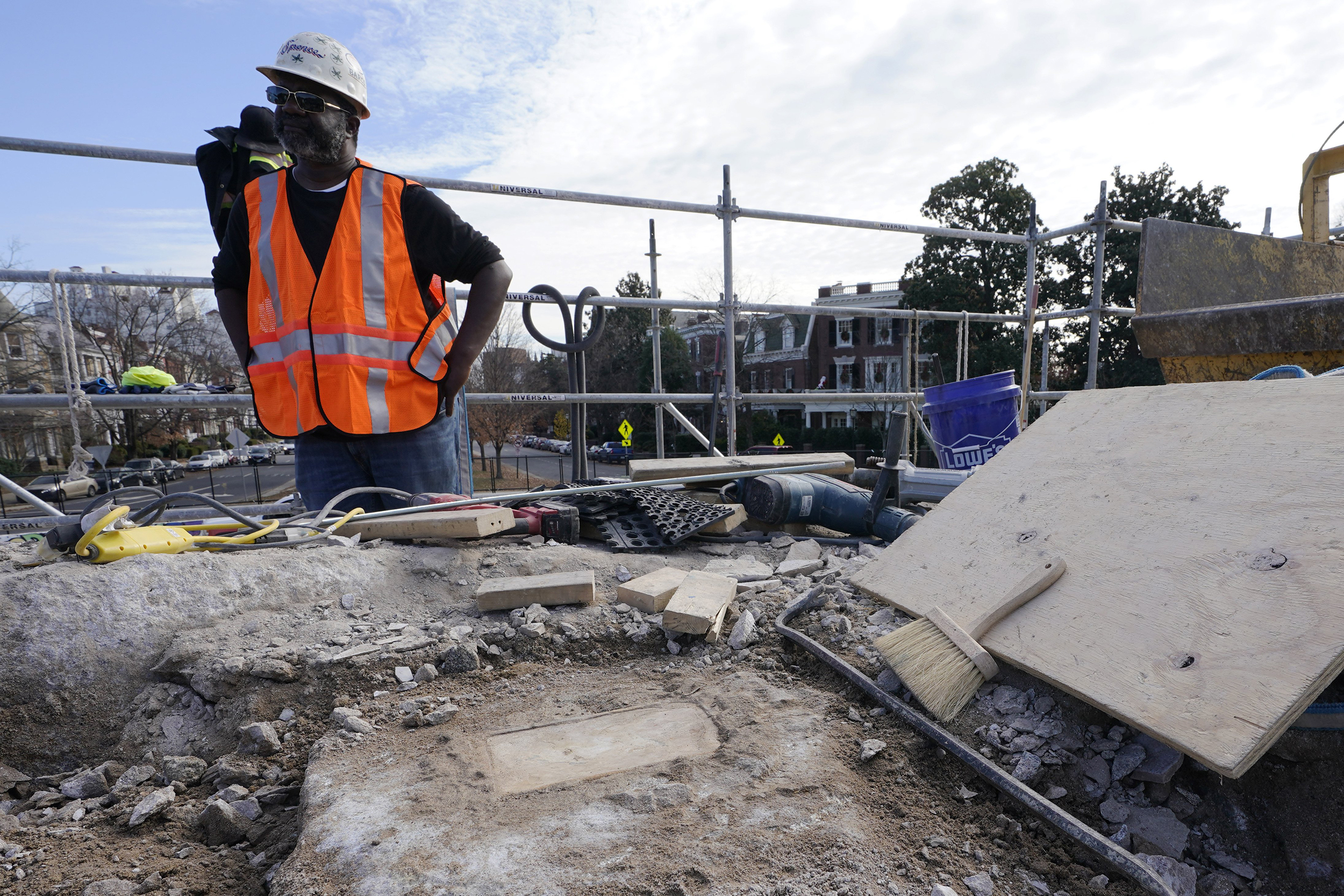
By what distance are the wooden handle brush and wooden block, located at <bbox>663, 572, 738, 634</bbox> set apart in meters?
0.58

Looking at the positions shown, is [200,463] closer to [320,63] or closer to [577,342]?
[577,342]

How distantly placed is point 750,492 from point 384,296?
222cm

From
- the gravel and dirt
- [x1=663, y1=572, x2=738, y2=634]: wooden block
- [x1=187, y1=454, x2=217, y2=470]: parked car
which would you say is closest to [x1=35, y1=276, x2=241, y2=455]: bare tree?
[x1=187, y1=454, x2=217, y2=470]: parked car

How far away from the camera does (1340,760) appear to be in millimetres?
1576

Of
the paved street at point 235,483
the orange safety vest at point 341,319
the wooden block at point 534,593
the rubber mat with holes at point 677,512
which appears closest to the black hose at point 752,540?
the rubber mat with holes at point 677,512

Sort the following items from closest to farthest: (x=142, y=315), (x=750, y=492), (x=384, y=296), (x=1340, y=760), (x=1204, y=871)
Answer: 1. (x=1204, y=871)
2. (x=1340, y=760)
3. (x=384, y=296)
4. (x=750, y=492)
5. (x=142, y=315)

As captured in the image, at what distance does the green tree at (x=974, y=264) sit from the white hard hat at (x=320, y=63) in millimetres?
21670

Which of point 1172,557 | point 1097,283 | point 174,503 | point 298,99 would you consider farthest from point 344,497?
point 1097,283

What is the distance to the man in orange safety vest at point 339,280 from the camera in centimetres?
264

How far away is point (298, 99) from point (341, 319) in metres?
0.83

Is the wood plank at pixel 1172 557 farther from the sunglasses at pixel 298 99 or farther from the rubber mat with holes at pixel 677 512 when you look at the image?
the sunglasses at pixel 298 99

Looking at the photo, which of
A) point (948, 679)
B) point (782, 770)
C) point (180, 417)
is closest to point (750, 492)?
point (948, 679)

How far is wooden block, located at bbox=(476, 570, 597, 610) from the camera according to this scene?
2498mm

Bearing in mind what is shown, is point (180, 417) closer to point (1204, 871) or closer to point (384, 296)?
point (384, 296)
